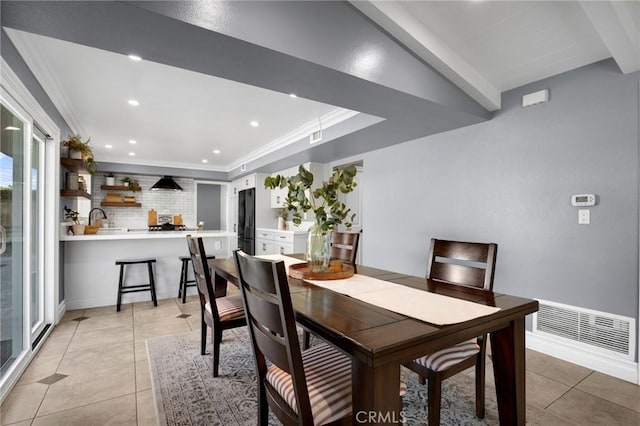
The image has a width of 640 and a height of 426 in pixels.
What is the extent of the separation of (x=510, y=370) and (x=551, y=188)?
1836 millimetres

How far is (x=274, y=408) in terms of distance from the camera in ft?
3.92

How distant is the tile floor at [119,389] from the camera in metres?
1.67

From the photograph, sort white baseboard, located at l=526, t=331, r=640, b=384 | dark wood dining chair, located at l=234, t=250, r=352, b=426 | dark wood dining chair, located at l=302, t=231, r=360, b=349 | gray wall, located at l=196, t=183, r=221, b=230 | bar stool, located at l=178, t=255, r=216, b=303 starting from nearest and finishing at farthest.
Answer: dark wood dining chair, located at l=234, t=250, r=352, b=426, white baseboard, located at l=526, t=331, r=640, b=384, dark wood dining chair, located at l=302, t=231, r=360, b=349, bar stool, located at l=178, t=255, r=216, b=303, gray wall, located at l=196, t=183, r=221, b=230

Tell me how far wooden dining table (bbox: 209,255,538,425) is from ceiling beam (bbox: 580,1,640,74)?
161cm

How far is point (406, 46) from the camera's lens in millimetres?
2281

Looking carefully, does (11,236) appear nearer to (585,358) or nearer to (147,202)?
(585,358)

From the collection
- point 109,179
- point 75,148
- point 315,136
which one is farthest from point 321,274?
point 109,179

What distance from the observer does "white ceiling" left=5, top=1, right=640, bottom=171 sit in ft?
6.20

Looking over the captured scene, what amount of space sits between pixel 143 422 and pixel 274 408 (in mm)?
920

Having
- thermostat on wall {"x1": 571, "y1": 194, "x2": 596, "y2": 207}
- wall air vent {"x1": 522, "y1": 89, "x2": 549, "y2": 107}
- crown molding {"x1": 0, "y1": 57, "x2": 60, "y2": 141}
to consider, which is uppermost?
wall air vent {"x1": 522, "y1": 89, "x2": 549, "y2": 107}

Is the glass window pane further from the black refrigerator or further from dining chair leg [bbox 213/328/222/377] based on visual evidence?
the black refrigerator

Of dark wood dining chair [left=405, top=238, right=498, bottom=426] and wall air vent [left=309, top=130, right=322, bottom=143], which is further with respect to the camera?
wall air vent [left=309, top=130, right=322, bottom=143]

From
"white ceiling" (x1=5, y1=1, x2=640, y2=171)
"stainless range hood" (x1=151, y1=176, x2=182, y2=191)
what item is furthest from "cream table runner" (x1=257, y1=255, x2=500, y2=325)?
"stainless range hood" (x1=151, y1=176, x2=182, y2=191)

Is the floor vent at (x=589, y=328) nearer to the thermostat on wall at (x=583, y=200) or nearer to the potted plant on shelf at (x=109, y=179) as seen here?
the thermostat on wall at (x=583, y=200)
